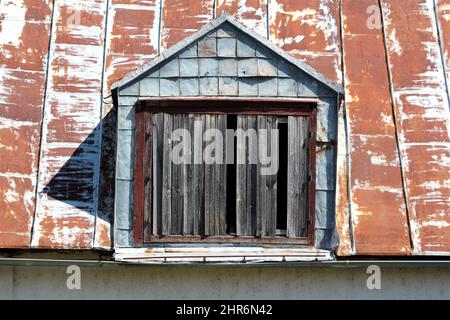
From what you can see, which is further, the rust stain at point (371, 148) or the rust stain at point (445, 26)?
the rust stain at point (445, 26)

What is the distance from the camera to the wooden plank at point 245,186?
10.5m

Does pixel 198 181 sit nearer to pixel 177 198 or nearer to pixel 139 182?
pixel 177 198

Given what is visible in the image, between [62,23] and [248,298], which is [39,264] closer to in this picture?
[248,298]

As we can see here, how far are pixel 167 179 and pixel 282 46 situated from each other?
107 inches

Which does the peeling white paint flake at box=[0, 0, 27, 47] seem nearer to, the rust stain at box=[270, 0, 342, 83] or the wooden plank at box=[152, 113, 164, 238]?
the wooden plank at box=[152, 113, 164, 238]

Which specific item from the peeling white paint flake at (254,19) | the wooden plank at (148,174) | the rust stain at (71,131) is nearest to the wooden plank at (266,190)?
the wooden plank at (148,174)

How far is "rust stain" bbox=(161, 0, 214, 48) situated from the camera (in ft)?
40.4

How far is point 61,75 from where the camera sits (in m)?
11.9

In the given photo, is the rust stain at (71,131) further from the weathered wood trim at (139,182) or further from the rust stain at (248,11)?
the rust stain at (248,11)

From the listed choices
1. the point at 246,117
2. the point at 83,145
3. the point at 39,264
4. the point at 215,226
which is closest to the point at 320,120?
the point at 246,117

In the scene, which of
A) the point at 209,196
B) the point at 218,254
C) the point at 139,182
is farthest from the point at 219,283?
the point at 139,182

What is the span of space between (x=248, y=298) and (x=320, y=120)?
214cm

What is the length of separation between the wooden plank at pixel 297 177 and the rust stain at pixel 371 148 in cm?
61
